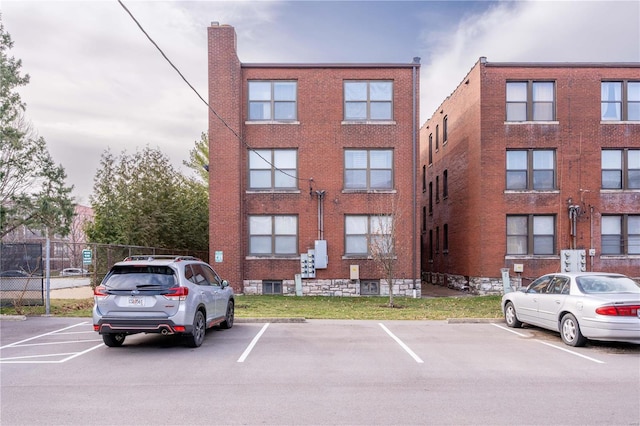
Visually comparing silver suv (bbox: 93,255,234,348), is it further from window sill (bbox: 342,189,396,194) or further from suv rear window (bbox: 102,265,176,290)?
window sill (bbox: 342,189,396,194)

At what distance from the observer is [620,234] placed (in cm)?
2183

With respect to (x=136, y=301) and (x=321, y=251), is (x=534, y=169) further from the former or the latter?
(x=136, y=301)

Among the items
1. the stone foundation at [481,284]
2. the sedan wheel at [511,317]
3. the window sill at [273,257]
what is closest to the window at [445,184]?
the stone foundation at [481,284]

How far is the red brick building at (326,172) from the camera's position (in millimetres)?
21250

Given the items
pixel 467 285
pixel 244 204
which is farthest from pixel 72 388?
pixel 467 285

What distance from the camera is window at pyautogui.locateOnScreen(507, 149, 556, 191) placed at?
21984mm

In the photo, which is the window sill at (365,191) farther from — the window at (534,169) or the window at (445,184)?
the window at (445,184)

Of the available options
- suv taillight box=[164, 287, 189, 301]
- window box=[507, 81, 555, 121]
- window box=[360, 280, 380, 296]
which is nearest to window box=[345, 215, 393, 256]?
window box=[360, 280, 380, 296]

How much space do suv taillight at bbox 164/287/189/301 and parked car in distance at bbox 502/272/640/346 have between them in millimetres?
7872

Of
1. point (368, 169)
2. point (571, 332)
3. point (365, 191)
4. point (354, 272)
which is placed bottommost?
point (571, 332)

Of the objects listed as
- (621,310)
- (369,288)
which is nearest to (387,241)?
(369,288)

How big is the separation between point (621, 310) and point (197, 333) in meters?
8.26

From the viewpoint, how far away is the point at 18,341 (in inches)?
408

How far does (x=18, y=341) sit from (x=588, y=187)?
2221 centimetres
